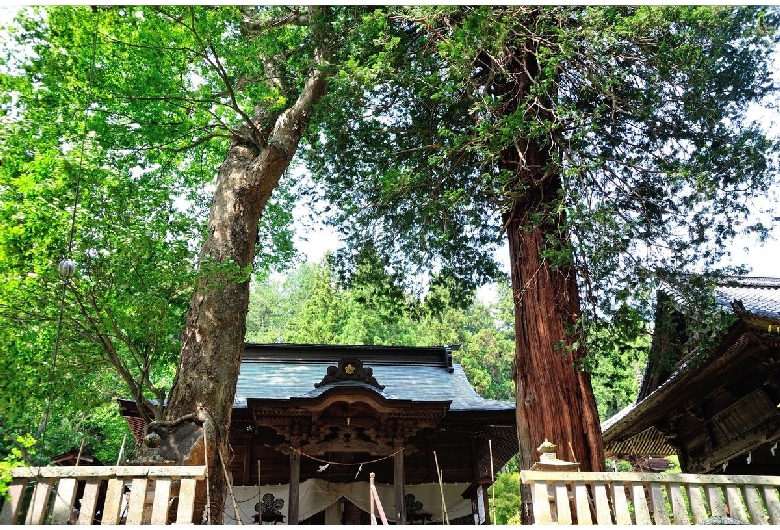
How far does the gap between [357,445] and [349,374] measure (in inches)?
50.4

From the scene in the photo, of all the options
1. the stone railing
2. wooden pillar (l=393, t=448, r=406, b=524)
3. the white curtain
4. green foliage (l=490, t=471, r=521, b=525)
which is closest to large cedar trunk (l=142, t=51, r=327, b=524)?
the stone railing

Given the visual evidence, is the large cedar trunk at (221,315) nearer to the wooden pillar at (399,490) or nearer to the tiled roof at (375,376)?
the tiled roof at (375,376)

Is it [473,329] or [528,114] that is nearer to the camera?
[528,114]

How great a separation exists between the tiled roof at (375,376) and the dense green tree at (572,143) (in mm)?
3616

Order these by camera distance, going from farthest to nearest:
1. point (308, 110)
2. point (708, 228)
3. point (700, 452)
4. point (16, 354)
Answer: point (700, 452) < point (308, 110) < point (708, 228) < point (16, 354)

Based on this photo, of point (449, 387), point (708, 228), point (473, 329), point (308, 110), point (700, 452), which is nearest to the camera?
point (708, 228)

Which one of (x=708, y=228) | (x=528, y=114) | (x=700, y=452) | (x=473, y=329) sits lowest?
(x=700, y=452)

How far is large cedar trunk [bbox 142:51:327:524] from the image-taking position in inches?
224

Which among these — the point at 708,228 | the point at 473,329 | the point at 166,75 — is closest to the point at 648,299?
the point at 708,228

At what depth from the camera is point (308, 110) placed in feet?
28.7

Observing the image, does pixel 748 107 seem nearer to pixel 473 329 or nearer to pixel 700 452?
pixel 700 452

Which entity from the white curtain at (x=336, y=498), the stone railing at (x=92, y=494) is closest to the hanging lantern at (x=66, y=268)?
the stone railing at (x=92, y=494)

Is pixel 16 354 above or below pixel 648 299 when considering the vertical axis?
below

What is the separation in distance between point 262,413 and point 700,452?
7.69 metres
